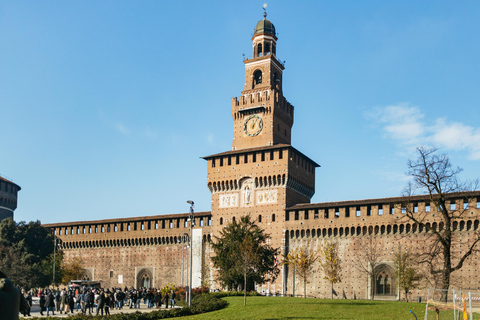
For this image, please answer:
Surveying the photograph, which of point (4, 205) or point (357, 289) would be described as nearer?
point (357, 289)

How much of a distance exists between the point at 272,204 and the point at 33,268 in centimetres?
3143

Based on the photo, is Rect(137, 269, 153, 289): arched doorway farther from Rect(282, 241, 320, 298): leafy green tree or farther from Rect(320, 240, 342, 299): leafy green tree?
Rect(320, 240, 342, 299): leafy green tree

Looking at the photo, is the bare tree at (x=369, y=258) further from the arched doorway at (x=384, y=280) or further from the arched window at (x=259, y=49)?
the arched window at (x=259, y=49)

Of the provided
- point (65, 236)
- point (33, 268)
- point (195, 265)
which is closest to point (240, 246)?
point (195, 265)

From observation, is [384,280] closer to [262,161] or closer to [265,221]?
[265,221]

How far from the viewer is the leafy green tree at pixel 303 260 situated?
5725 centimetres

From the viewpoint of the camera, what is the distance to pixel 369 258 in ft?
184

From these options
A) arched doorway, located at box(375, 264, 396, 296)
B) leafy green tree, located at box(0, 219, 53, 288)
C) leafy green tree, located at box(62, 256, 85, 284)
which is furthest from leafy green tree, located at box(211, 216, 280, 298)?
leafy green tree, located at box(62, 256, 85, 284)

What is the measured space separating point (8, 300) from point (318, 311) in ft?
92.2

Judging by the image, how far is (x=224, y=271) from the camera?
5103 cm

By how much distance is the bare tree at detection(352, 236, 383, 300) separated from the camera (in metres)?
55.7

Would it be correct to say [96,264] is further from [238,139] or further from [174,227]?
[238,139]

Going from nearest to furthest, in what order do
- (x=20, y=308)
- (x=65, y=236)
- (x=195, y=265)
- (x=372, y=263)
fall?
(x=20, y=308) < (x=372, y=263) < (x=195, y=265) < (x=65, y=236)

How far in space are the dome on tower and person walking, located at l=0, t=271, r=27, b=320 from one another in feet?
214
